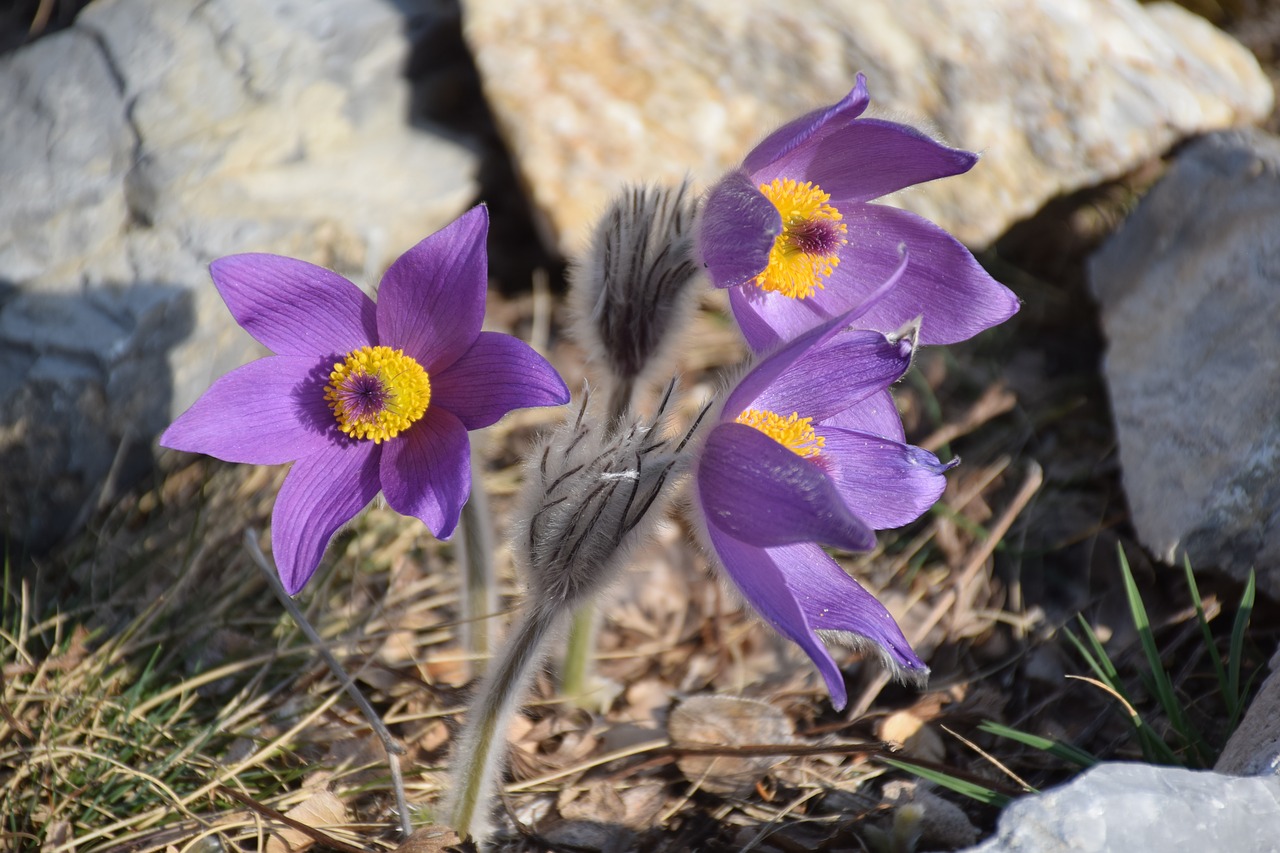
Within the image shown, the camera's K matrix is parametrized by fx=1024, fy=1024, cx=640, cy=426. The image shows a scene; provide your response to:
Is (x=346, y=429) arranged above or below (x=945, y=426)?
above

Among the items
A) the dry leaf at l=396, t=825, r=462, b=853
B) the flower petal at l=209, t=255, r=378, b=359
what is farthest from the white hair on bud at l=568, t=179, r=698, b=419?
the dry leaf at l=396, t=825, r=462, b=853

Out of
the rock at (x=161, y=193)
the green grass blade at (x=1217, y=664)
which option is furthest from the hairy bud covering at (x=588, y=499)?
the rock at (x=161, y=193)

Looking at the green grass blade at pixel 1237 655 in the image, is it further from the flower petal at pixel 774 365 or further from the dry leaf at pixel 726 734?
the flower petal at pixel 774 365

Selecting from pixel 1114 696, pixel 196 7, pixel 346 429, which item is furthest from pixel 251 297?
pixel 1114 696

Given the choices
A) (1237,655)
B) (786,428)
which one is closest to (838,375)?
(786,428)

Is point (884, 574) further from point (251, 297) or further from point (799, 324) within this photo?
point (251, 297)
